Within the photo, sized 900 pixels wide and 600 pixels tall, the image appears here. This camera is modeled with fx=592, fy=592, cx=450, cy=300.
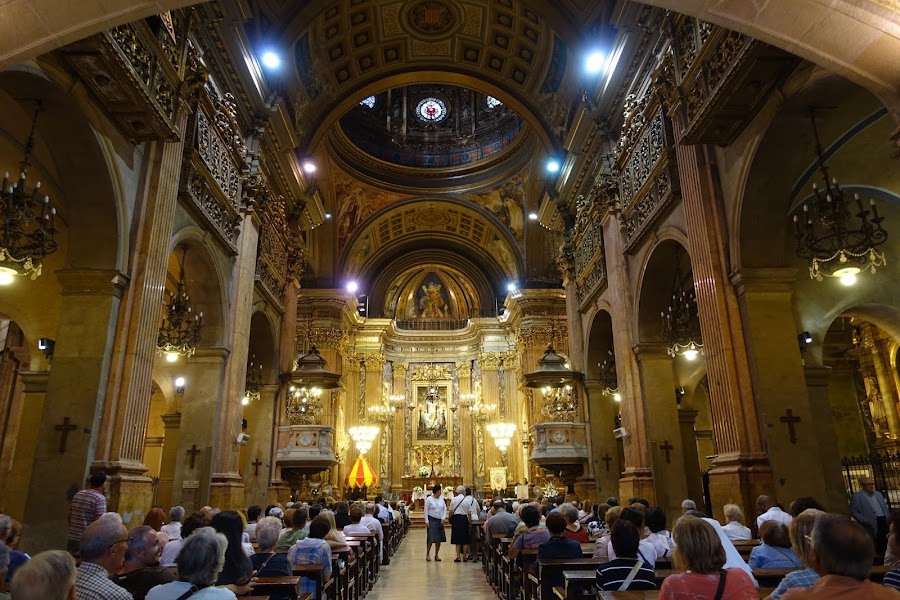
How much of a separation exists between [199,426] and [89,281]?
3.72 meters

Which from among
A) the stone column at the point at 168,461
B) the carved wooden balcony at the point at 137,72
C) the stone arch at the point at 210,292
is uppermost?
the carved wooden balcony at the point at 137,72

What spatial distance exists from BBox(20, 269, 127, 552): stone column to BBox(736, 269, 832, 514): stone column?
7343mm

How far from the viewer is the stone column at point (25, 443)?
7.94m

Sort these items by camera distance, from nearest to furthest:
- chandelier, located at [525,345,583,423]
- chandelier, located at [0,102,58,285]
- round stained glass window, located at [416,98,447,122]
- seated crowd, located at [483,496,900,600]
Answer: seated crowd, located at [483,496,900,600]
chandelier, located at [0,102,58,285]
chandelier, located at [525,345,583,423]
round stained glass window, located at [416,98,447,122]

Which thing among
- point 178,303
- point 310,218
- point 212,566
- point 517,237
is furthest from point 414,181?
point 212,566

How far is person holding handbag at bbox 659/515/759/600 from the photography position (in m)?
2.51

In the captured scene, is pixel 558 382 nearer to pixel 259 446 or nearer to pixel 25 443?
pixel 259 446

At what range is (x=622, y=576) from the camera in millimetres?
3654

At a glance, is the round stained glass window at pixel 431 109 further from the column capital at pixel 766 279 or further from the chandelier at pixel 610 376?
the column capital at pixel 766 279

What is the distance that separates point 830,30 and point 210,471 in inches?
384

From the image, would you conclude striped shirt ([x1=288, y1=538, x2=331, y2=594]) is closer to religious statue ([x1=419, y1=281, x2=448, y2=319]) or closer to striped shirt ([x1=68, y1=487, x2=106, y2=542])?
striped shirt ([x1=68, y1=487, x2=106, y2=542])

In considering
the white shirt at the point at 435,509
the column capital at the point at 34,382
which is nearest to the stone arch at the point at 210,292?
the column capital at the point at 34,382

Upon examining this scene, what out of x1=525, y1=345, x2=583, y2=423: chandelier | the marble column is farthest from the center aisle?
the marble column

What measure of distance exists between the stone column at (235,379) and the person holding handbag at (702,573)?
8.53 metres
